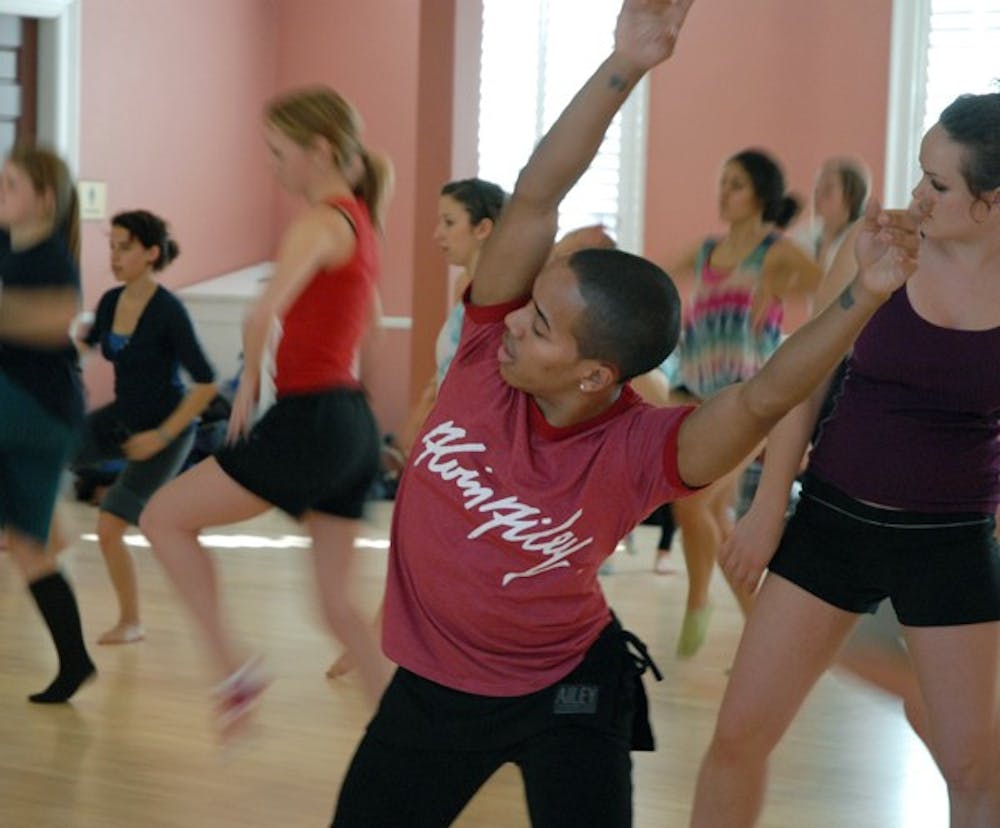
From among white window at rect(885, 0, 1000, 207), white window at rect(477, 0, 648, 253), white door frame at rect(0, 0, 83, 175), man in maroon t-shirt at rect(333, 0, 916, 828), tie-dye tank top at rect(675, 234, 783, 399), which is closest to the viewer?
man in maroon t-shirt at rect(333, 0, 916, 828)

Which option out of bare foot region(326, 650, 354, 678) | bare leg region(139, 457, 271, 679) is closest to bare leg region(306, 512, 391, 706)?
bare leg region(139, 457, 271, 679)

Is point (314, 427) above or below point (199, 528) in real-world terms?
above

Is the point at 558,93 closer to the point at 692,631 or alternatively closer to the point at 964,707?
the point at 692,631

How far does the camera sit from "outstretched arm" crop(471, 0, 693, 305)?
6.49 ft

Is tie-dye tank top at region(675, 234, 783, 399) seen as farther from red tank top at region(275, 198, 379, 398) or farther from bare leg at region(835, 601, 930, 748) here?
bare leg at region(835, 601, 930, 748)

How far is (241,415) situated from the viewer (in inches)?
138

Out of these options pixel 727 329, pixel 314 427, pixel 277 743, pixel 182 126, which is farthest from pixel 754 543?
pixel 182 126

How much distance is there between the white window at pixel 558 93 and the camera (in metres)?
8.59

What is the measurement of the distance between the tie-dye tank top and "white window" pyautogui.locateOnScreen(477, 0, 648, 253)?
12.0 ft

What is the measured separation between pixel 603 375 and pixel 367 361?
2101 millimetres

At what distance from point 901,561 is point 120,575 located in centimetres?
293

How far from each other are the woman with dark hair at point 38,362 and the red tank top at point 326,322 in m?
0.70

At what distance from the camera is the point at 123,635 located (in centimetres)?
497

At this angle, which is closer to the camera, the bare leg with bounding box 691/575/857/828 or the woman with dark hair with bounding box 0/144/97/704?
the bare leg with bounding box 691/575/857/828
